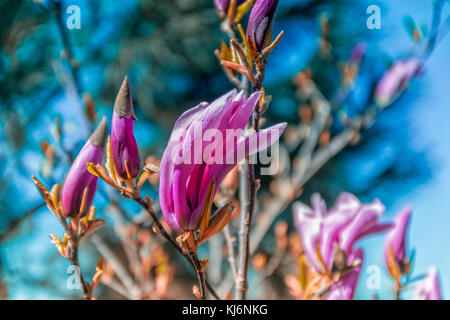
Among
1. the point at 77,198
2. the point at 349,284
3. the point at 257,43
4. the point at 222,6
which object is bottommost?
the point at 349,284

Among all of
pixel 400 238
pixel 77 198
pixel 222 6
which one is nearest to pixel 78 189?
pixel 77 198

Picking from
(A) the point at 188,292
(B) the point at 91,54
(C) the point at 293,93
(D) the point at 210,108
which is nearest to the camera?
(D) the point at 210,108

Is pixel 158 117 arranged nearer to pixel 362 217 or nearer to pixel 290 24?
pixel 290 24

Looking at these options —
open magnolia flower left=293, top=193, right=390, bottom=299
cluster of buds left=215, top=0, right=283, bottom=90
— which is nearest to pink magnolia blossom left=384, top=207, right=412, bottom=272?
open magnolia flower left=293, top=193, right=390, bottom=299

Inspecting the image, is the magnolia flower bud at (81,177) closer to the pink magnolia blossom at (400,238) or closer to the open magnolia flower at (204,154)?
the open magnolia flower at (204,154)

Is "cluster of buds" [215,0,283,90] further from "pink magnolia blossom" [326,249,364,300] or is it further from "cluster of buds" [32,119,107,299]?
"pink magnolia blossom" [326,249,364,300]

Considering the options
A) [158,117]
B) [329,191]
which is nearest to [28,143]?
[158,117]

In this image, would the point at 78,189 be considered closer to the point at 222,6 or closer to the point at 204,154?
the point at 204,154
